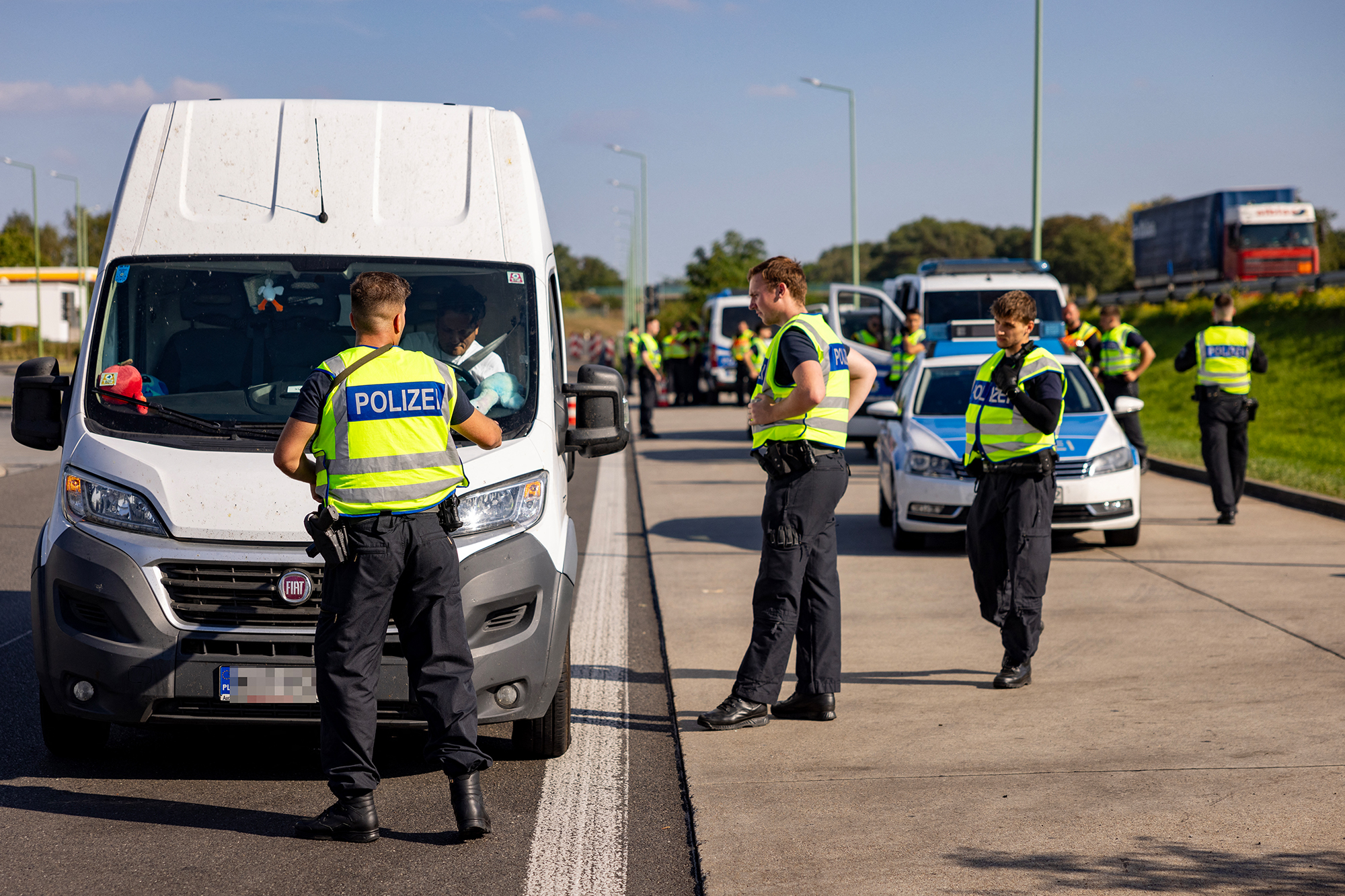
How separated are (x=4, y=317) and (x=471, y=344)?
79.1 metres

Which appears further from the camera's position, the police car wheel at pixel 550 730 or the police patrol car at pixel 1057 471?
the police patrol car at pixel 1057 471

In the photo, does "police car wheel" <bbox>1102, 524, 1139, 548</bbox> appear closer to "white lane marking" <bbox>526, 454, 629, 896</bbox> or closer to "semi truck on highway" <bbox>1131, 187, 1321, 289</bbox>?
"white lane marking" <bbox>526, 454, 629, 896</bbox>

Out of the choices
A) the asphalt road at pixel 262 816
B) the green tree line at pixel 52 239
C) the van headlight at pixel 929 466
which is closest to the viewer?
the asphalt road at pixel 262 816

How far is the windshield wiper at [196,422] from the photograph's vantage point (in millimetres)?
5066

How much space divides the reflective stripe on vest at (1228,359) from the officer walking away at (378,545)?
28.7 ft

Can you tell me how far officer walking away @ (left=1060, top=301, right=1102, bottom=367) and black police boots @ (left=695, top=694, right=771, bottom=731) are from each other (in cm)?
1050

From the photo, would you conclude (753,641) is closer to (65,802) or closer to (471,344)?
(471,344)

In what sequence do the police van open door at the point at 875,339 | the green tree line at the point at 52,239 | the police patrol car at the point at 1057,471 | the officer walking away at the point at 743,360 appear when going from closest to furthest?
1. the police patrol car at the point at 1057,471
2. the police van open door at the point at 875,339
3. the officer walking away at the point at 743,360
4. the green tree line at the point at 52,239

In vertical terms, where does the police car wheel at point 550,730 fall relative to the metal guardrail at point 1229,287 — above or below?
below

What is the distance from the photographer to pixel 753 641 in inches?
223

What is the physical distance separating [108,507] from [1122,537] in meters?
7.75

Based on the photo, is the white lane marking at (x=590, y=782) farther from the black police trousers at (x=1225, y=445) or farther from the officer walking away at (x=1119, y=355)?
the officer walking away at (x=1119, y=355)

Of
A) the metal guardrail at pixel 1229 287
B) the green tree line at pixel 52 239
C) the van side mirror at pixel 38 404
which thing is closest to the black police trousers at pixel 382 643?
the van side mirror at pixel 38 404

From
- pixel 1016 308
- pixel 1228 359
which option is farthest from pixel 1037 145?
pixel 1016 308
